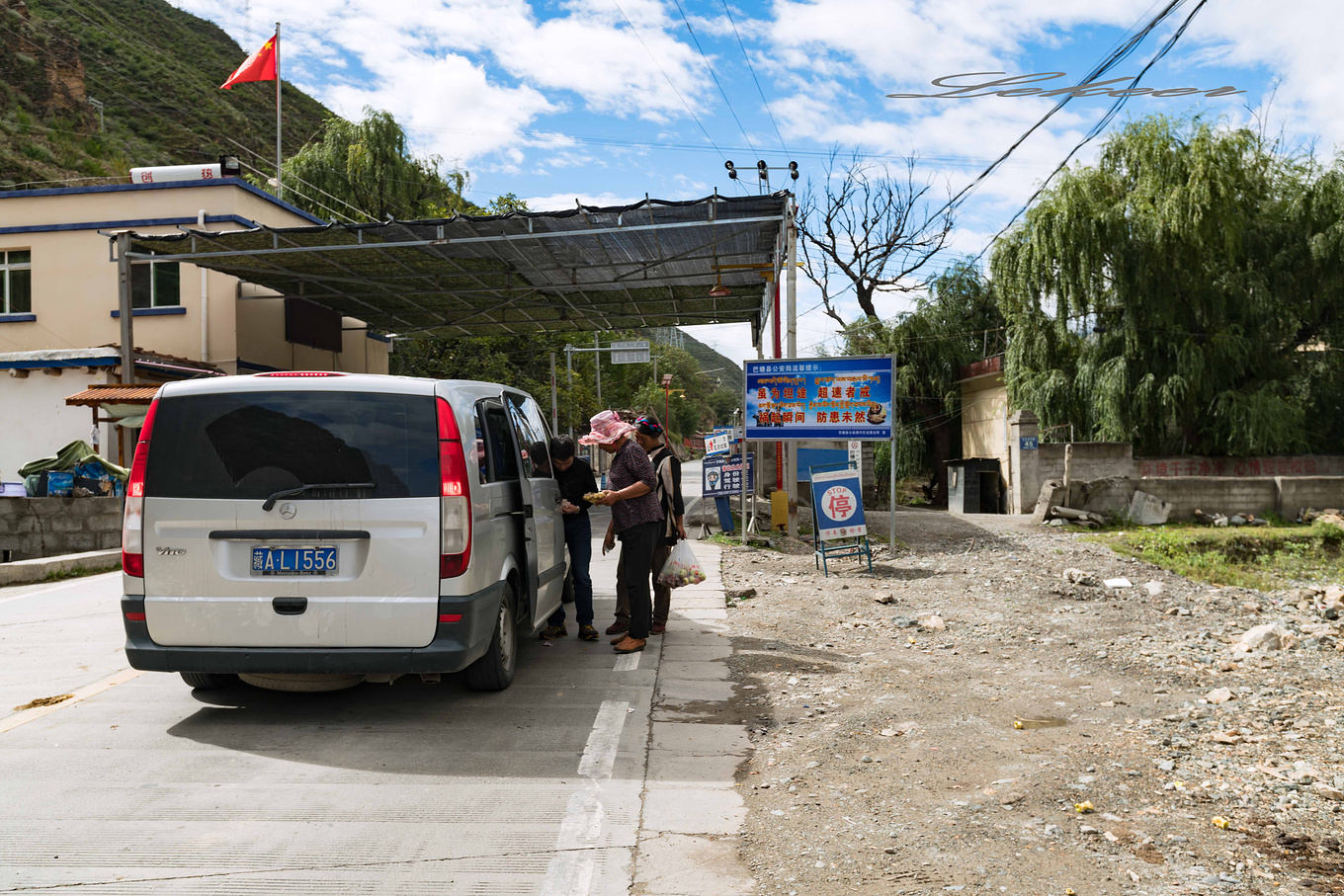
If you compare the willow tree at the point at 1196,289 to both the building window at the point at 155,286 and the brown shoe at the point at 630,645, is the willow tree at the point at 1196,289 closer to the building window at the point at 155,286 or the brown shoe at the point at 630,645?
the brown shoe at the point at 630,645

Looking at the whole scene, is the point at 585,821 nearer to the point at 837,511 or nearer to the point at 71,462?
the point at 837,511

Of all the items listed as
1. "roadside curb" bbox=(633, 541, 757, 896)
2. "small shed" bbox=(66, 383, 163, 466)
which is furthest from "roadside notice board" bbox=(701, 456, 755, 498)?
"small shed" bbox=(66, 383, 163, 466)

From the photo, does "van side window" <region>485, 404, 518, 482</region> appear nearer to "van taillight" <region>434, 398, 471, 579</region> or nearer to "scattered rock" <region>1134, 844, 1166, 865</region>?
"van taillight" <region>434, 398, 471, 579</region>

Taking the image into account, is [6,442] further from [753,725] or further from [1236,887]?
[1236,887]

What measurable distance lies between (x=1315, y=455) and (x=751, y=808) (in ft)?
78.8

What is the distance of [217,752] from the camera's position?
16.2ft

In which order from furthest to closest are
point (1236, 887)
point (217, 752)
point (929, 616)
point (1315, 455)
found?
point (1315, 455), point (929, 616), point (217, 752), point (1236, 887)

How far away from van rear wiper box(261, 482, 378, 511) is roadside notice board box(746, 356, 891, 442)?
9322 mm

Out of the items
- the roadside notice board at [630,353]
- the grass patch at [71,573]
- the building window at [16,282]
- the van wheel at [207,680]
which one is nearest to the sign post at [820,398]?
the van wheel at [207,680]

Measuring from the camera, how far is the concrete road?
359 cm

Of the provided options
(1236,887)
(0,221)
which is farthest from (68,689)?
(0,221)

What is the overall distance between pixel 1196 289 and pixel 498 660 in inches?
878

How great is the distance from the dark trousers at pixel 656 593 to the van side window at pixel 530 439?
1013 mm

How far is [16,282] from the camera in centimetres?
2205
